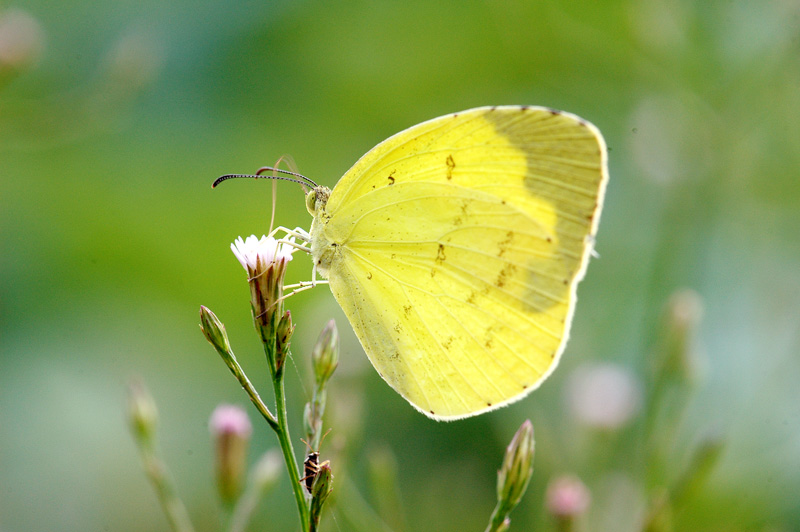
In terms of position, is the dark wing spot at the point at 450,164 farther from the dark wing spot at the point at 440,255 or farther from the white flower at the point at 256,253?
the white flower at the point at 256,253

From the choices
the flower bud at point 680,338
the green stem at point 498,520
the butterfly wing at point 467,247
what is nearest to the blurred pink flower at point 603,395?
the flower bud at point 680,338

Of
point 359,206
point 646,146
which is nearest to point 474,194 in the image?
point 359,206

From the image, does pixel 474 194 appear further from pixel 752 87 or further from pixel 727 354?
pixel 727 354

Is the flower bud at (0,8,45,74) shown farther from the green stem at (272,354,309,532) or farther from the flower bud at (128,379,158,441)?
the green stem at (272,354,309,532)

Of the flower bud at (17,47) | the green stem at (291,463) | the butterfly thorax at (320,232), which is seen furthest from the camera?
the flower bud at (17,47)

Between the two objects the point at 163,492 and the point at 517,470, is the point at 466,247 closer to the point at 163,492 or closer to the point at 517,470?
the point at 517,470

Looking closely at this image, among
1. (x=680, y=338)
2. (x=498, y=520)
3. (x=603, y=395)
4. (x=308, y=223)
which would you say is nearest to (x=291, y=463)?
(x=498, y=520)

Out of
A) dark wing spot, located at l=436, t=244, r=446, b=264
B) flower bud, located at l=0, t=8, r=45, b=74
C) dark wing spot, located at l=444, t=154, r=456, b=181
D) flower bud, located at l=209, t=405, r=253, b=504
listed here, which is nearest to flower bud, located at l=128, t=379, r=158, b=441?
flower bud, located at l=209, t=405, r=253, b=504
